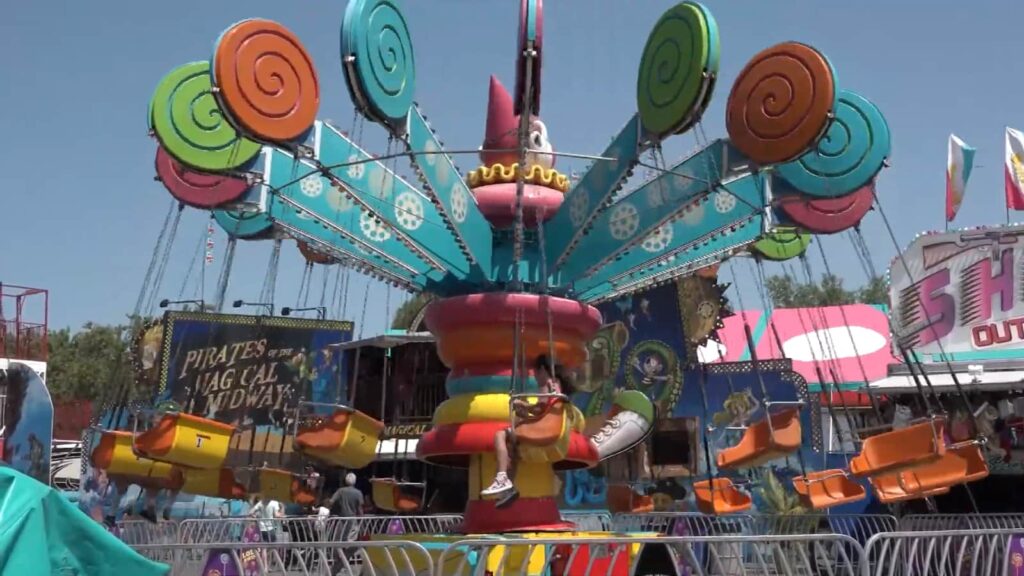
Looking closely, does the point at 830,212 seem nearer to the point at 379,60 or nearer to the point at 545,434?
the point at 545,434

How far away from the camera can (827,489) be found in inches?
448

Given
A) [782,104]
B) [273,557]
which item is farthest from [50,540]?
[782,104]

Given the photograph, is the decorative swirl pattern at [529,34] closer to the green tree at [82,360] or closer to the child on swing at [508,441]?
the child on swing at [508,441]

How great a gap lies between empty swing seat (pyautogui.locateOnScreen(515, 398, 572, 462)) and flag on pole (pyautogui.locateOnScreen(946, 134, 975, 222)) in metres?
14.5

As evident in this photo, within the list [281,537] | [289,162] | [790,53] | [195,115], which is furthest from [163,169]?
[790,53]

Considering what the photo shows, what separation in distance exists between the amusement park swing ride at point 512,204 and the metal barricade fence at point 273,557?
5.60ft

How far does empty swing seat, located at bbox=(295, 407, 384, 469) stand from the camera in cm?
931

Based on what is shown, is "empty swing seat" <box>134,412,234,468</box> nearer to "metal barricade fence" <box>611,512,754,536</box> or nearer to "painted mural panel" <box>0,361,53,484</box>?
"painted mural panel" <box>0,361,53,484</box>

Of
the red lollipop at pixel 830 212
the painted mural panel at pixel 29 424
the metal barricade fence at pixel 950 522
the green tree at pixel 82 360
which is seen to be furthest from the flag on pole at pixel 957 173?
the green tree at pixel 82 360

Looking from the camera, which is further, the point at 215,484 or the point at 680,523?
the point at 680,523

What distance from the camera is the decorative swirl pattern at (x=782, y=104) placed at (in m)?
8.33

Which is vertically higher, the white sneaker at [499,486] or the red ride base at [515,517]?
the white sneaker at [499,486]

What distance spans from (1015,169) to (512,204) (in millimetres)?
13222

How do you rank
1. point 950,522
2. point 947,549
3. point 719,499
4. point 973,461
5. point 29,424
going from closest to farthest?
1. point 29,424
2. point 947,549
3. point 973,461
4. point 719,499
5. point 950,522
